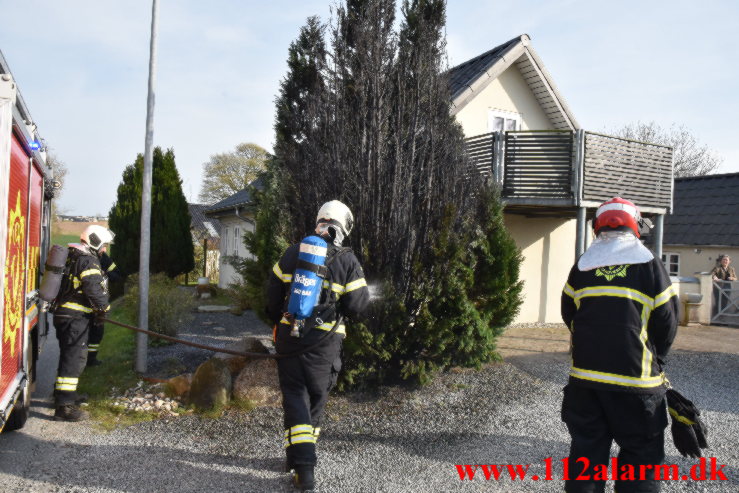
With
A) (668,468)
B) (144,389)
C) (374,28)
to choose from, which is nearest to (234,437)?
(144,389)

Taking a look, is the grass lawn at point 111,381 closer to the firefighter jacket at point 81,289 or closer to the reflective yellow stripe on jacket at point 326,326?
the firefighter jacket at point 81,289

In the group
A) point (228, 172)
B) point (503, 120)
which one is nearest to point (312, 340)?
point (503, 120)

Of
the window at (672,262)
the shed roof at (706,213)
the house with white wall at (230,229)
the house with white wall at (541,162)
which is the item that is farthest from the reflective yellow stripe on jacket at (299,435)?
the window at (672,262)

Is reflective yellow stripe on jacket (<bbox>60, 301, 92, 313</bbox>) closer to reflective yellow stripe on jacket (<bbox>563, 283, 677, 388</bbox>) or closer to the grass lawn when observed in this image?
the grass lawn

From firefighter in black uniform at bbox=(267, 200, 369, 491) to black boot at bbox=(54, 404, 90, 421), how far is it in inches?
99.3

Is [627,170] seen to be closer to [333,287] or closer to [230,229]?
[333,287]

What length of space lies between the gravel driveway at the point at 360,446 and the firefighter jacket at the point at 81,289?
43.4 inches

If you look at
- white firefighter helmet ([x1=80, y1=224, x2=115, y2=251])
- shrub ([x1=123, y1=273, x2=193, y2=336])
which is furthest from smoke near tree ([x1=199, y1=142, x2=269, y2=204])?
white firefighter helmet ([x1=80, y1=224, x2=115, y2=251])

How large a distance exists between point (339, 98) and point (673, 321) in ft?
13.6

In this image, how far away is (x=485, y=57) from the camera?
40.8 ft

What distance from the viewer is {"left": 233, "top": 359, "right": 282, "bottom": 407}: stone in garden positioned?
5.73 meters

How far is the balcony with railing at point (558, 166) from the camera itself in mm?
9938

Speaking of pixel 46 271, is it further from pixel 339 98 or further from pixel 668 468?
pixel 668 468

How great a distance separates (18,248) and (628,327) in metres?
4.21
